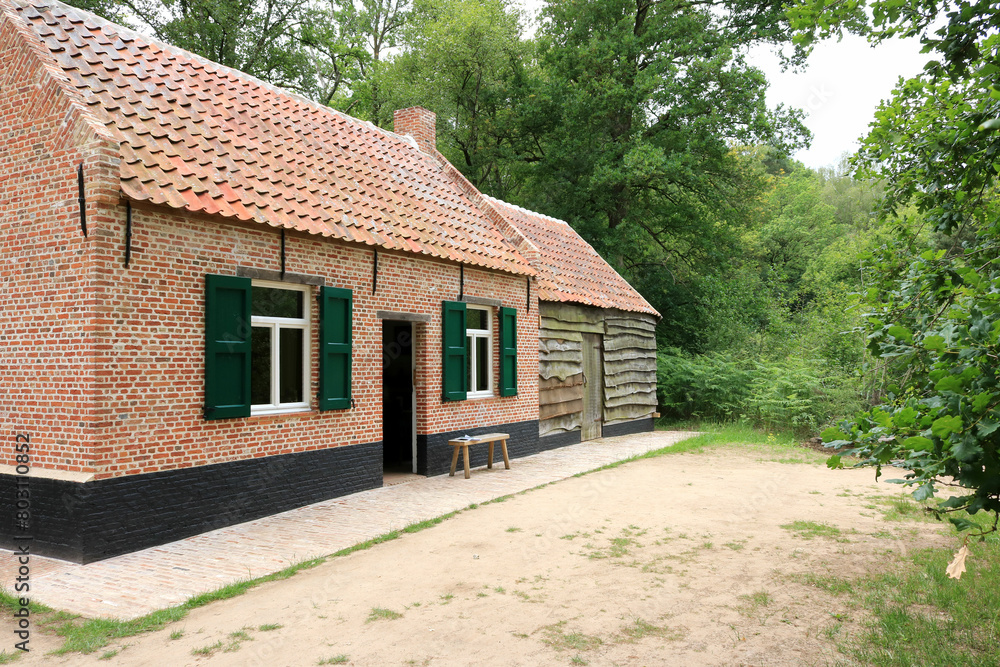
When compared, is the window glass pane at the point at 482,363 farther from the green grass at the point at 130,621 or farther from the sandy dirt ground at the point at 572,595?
the green grass at the point at 130,621

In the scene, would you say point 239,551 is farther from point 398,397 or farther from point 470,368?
point 470,368

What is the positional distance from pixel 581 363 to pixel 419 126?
6.24m

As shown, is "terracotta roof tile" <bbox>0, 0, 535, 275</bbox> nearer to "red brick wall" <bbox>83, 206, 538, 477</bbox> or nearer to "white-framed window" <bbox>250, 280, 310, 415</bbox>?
"red brick wall" <bbox>83, 206, 538, 477</bbox>

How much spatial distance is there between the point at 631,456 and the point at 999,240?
385 inches

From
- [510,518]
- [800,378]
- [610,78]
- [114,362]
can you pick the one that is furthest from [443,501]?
[610,78]

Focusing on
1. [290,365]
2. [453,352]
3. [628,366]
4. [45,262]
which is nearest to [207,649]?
[45,262]

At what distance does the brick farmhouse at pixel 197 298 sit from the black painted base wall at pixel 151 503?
2 cm

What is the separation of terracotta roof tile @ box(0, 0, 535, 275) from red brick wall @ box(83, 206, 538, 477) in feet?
1.13

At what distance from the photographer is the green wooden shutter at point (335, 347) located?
8.84m

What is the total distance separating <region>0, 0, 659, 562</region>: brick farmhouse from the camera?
21.8 ft

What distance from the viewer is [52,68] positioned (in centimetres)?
712

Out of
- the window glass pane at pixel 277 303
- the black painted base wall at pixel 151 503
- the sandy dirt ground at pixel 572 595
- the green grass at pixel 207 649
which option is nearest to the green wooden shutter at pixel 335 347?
the window glass pane at pixel 277 303

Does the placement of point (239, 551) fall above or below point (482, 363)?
below

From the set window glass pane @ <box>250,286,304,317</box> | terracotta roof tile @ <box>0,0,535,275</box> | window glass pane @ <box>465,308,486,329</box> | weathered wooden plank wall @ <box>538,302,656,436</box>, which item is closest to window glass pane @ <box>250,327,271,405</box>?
window glass pane @ <box>250,286,304,317</box>
